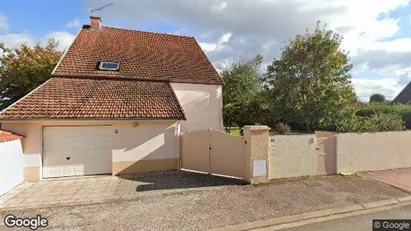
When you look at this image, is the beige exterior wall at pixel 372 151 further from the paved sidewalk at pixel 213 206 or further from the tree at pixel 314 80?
the tree at pixel 314 80

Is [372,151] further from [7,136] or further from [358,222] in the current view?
[7,136]

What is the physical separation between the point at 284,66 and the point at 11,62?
1956 centimetres

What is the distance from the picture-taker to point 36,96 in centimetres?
990

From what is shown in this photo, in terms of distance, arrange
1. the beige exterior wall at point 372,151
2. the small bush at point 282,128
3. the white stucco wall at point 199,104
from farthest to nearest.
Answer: the small bush at point 282,128 < the white stucco wall at point 199,104 < the beige exterior wall at point 372,151

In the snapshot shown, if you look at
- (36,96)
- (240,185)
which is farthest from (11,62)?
(240,185)

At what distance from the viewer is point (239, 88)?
22.5m

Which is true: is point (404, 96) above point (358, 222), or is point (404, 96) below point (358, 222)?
above

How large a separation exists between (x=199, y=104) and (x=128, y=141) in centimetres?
538

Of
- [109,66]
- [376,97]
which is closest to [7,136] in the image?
[109,66]

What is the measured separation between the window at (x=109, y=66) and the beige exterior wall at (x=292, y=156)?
8.66 m

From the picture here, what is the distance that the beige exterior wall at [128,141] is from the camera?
906 centimetres

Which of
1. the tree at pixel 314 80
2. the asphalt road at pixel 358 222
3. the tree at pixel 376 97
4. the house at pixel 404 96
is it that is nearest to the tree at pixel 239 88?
the tree at pixel 314 80

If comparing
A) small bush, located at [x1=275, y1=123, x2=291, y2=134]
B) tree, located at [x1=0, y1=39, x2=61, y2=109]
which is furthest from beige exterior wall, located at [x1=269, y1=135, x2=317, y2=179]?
tree, located at [x1=0, y1=39, x2=61, y2=109]

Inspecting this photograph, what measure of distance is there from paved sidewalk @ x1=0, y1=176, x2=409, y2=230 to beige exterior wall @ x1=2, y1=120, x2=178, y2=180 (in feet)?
10.1
